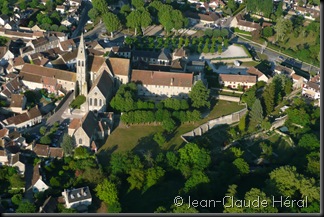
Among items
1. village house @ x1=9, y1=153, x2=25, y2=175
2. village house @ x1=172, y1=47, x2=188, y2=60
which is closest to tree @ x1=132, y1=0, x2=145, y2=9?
village house @ x1=172, y1=47, x2=188, y2=60

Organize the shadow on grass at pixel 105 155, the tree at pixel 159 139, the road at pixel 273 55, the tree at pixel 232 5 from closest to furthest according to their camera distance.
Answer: the shadow on grass at pixel 105 155
the tree at pixel 159 139
the road at pixel 273 55
the tree at pixel 232 5

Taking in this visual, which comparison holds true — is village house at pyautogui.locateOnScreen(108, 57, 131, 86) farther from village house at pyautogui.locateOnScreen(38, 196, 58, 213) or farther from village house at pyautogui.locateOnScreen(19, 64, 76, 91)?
village house at pyautogui.locateOnScreen(38, 196, 58, 213)

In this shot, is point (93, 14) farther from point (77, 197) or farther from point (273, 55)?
point (77, 197)

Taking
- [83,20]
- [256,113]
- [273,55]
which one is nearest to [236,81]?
[256,113]

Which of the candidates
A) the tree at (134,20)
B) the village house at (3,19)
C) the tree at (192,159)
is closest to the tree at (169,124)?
the tree at (192,159)

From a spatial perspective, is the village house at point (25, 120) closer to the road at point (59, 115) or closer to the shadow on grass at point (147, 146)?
the road at point (59, 115)

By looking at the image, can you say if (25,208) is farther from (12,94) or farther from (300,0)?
(300,0)

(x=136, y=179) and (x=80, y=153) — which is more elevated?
(x=136, y=179)
